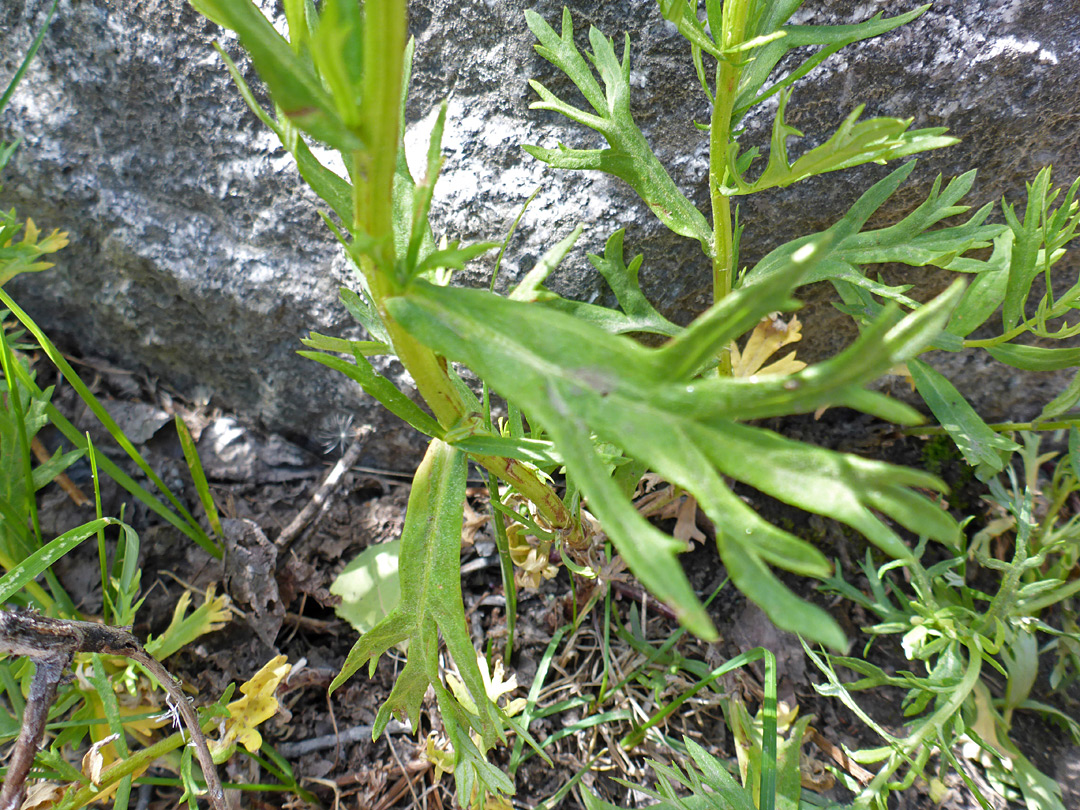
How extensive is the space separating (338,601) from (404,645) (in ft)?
→ 0.76

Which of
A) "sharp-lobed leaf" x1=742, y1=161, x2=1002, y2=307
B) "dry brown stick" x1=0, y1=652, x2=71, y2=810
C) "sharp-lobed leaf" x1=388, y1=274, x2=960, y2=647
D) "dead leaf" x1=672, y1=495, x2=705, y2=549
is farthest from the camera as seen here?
"dead leaf" x1=672, y1=495, x2=705, y2=549

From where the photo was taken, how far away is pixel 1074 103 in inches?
58.8

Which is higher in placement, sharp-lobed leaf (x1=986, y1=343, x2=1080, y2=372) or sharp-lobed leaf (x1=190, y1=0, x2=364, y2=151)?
sharp-lobed leaf (x1=190, y1=0, x2=364, y2=151)

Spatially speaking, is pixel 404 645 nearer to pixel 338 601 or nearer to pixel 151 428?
pixel 338 601

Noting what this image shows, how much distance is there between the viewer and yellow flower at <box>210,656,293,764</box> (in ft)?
4.33

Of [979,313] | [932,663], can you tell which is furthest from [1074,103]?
[932,663]

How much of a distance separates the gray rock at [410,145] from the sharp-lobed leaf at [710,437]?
0.99 m

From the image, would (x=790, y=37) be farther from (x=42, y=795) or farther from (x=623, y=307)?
(x=42, y=795)

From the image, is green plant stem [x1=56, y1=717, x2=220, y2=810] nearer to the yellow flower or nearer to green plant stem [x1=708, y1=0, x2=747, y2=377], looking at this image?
the yellow flower

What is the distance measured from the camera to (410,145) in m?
1.69

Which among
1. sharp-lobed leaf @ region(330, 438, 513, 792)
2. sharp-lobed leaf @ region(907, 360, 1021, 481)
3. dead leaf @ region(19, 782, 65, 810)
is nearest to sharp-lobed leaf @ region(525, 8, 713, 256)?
sharp-lobed leaf @ region(907, 360, 1021, 481)

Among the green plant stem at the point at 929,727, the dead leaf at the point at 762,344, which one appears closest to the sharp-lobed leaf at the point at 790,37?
the dead leaf at the point at 762,344

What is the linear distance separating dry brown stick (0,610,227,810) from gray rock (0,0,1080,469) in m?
0.98

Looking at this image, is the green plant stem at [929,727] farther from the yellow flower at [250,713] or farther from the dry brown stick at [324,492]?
the dry brown stick at [324,492]
